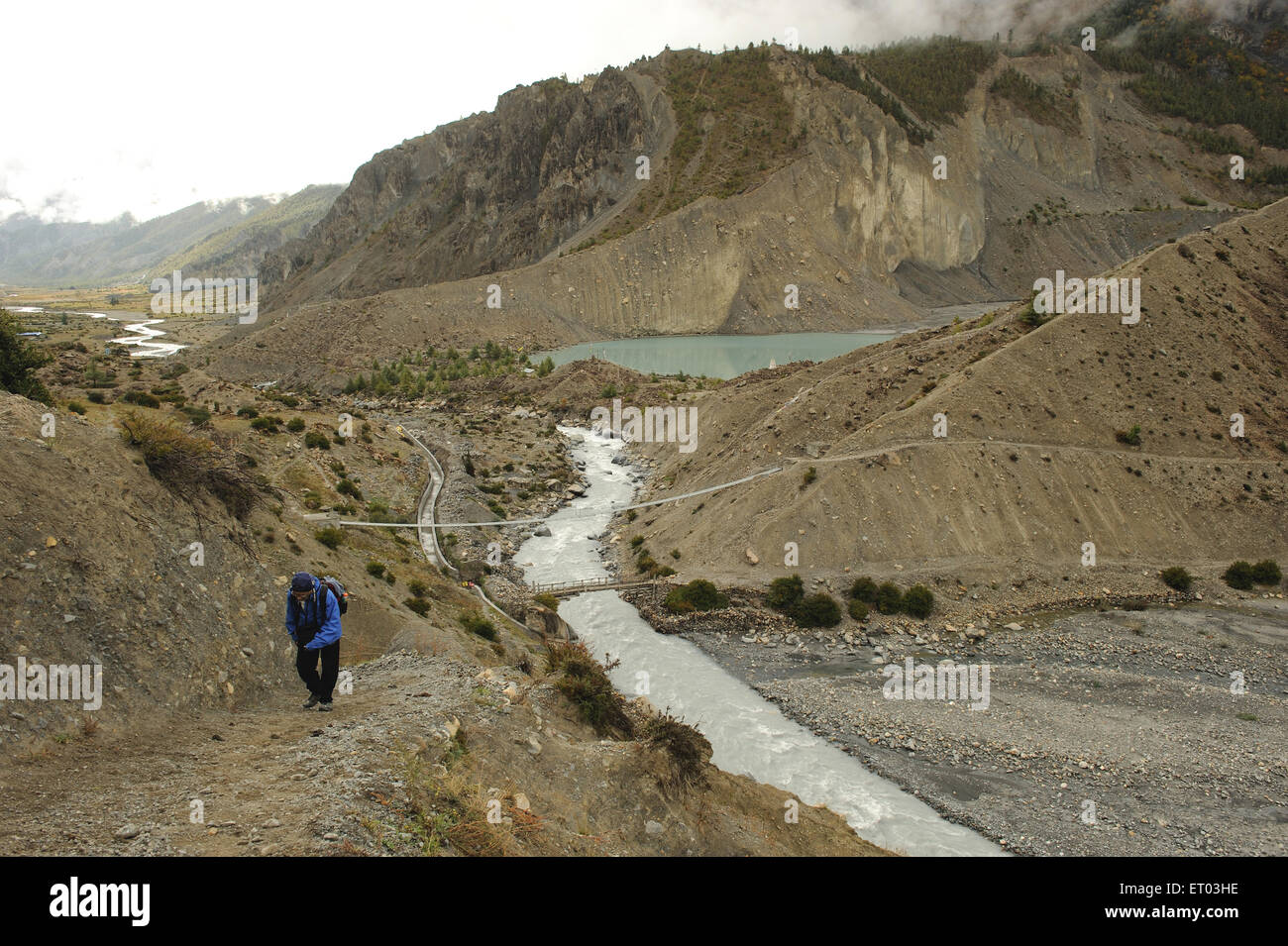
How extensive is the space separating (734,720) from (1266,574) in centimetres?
2787

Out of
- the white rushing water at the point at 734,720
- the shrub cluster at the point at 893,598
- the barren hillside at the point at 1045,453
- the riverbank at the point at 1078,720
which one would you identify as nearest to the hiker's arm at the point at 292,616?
the white rushing water at the point at 734,720

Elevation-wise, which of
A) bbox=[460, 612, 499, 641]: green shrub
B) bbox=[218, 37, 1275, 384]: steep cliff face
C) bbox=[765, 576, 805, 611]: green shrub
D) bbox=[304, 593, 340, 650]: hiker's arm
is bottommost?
bbox=[765, 576, 805, 611]: green shrub

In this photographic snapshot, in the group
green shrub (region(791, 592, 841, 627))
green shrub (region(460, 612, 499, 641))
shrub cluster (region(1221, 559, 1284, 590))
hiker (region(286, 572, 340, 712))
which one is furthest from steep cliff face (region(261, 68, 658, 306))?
hiker (region(286, 572, 340, 712))

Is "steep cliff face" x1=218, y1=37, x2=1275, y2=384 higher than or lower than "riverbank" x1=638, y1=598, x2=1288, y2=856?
higher

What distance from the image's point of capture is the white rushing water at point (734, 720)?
2228 centimetres

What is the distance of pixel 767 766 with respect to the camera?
2528 cm

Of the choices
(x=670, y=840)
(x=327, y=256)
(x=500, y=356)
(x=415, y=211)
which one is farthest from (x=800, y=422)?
(x=327, y=256)

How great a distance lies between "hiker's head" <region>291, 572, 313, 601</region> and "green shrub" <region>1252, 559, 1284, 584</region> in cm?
4215

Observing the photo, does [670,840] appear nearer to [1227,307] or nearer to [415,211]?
[1227,307]

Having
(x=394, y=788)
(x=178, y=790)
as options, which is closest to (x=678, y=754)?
(x=394, y=788)
